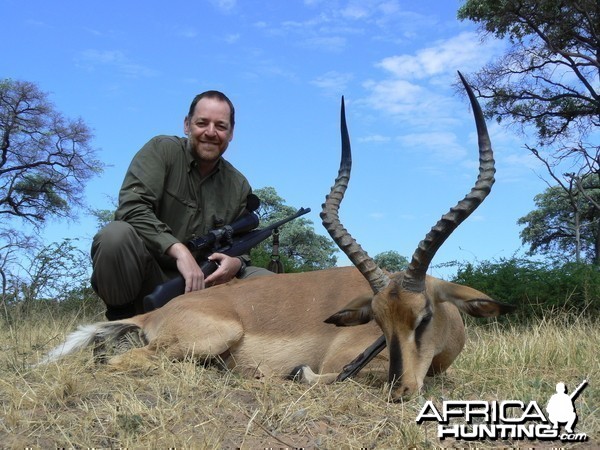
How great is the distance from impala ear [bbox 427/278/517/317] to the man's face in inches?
106

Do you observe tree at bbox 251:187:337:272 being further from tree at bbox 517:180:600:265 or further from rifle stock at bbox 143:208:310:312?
rifle stock at bbox 143:208:310:312

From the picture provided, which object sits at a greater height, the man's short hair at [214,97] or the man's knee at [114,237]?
the man's short hair at [214,97]

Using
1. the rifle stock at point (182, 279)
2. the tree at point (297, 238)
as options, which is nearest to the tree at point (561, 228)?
the tree at point (297, 238)

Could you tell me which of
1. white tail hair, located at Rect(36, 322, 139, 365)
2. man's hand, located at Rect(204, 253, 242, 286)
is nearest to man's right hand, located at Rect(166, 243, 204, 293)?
man's hand, located at Rect(204, 253, 242, 286)

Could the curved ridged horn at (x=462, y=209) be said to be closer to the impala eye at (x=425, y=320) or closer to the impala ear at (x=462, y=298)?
the impala eye at (x=425, y=320)

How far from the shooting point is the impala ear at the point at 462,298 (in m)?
4.32

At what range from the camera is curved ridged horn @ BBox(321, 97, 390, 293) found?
14.1 feet

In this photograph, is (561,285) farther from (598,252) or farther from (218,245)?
(598,252)

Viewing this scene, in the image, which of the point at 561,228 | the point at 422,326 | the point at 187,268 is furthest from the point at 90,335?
the point at 561,228

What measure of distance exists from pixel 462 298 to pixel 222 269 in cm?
223

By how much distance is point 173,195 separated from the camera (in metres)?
6.11

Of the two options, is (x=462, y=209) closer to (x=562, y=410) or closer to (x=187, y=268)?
(x=562, y=410)

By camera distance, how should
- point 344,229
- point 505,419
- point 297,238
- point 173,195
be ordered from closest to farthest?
1. point 505,419
2. point 344,229
3. point 173,195
4. point 297,238

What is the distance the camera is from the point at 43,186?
83.2 feet
